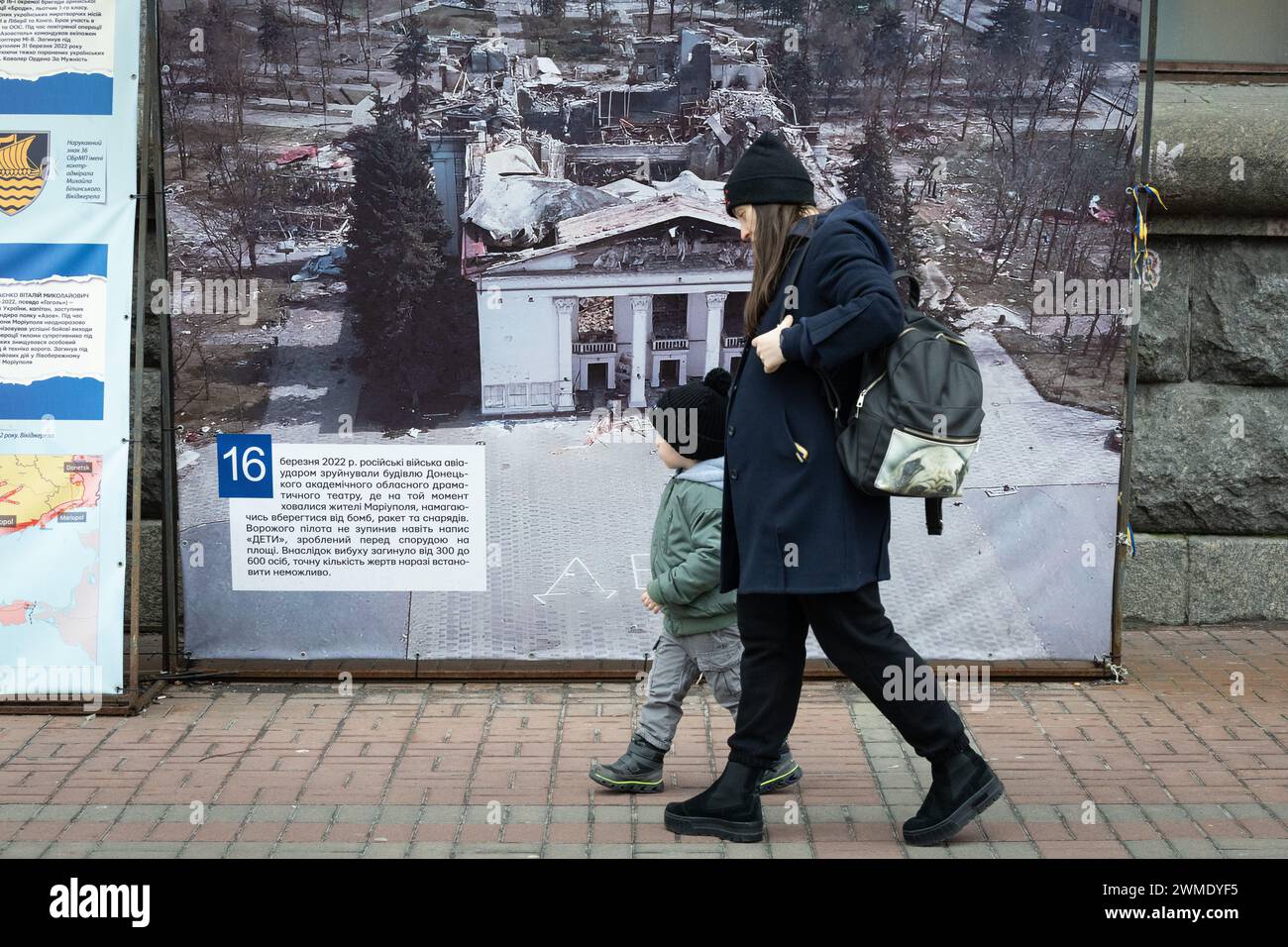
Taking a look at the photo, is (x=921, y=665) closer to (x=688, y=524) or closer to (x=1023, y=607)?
(x=688, y=524)

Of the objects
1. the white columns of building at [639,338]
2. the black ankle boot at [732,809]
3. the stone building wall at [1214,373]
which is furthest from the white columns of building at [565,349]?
the stone building wall at [1214,373]

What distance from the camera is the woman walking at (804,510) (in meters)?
3.88

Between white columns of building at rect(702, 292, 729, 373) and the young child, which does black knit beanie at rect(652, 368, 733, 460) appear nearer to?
the young child

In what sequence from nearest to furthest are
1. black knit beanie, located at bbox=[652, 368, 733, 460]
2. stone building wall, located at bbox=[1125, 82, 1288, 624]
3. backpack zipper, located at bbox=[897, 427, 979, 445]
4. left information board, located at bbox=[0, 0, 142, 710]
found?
backpack zipper, located at bbox=[897, 427, 979, 445], black knit beanie, located at bbox=[652, 368, 733, 460], left information board, located at bbox=[0, 0, 142, 710], stone building wall, located at bbox=[1125, 82, 1288, 624]

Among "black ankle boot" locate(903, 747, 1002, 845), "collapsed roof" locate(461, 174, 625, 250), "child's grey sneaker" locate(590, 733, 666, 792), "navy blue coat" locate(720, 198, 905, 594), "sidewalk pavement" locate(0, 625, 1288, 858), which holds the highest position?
"collapsed roof" locate(461, 174, 625, 250)

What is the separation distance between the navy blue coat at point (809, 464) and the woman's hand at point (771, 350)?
0.03 m

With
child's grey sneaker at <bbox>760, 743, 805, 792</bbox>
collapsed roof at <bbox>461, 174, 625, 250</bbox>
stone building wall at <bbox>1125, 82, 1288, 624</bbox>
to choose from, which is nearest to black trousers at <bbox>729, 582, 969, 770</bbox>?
child's grey sneaker at <bbox>760, 743, 805, 792</bbox>

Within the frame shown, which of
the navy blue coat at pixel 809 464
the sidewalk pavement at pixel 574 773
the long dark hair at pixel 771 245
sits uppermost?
the long dark hair at pixel 771 245

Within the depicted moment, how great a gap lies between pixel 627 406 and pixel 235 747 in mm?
1858

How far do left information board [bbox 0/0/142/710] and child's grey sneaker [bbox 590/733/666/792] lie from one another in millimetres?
1960

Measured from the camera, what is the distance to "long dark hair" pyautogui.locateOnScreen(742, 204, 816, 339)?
13.1ft

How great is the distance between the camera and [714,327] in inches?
Result: 213

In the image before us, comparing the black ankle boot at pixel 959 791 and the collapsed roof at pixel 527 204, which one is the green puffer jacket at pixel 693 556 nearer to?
the black ankle boot at pixel 959 791

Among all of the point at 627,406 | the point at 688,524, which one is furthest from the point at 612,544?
the point at 688,524
